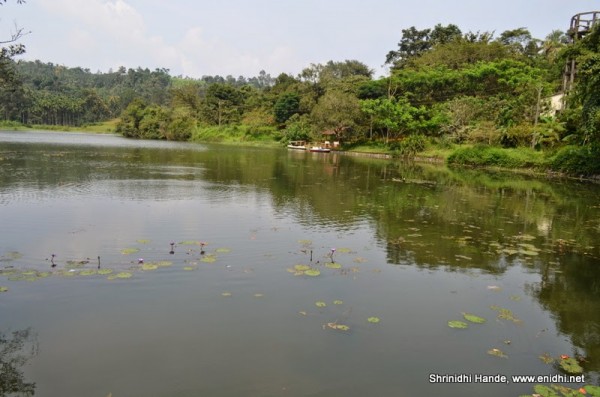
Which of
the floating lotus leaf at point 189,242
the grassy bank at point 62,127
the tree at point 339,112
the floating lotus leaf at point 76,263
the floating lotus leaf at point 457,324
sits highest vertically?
the tree at point 339,112

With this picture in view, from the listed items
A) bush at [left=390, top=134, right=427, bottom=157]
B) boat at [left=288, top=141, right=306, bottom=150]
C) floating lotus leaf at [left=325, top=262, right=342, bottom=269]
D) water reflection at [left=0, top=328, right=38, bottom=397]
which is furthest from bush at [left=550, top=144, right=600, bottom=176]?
boat at [left=288, top=141, right=306, bottom=150]

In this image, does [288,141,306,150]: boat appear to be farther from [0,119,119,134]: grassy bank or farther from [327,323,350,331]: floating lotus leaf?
[0,119,119,134]: grassy bank

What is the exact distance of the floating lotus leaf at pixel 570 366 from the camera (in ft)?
22.0

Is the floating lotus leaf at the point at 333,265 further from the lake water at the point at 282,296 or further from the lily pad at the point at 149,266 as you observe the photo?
the lily pad at the point at 149,266

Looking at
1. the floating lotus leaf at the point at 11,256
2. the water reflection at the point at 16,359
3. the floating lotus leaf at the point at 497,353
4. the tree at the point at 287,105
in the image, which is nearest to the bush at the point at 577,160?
the floating lotus leaf at the point at 497,353

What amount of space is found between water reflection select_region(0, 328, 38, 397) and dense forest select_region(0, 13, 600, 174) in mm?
7194

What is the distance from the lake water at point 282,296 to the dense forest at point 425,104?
532 cm

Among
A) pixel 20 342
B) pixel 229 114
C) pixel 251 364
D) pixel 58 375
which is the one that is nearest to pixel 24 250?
pixel 20 342

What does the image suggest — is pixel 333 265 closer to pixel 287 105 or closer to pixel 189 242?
pixel 189 242

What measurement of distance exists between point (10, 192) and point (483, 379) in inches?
775

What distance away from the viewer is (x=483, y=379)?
21.6 feet

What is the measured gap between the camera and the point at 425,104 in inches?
2517

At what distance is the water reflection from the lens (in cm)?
586

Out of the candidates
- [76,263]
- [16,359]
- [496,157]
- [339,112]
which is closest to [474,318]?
[16,359]
